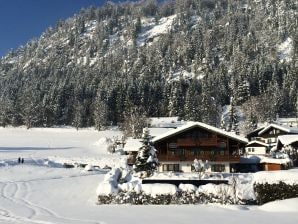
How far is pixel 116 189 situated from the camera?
29.5m

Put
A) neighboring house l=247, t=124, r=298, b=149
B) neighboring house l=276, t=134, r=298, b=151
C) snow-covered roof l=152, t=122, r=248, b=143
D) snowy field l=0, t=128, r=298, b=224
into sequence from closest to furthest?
snowy field l=0, t=128, r=298, b=224 < snow-covered roof l=152, t=122, r=248, b=143 < neighboring house l=276, t=134, r=298, b=151 < neighboring house l=247, t=124, r=298, b=149

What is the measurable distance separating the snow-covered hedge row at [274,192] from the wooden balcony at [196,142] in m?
29.1

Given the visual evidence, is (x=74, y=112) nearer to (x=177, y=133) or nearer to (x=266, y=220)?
(x=177, y=133)

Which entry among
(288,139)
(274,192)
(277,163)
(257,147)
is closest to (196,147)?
(277,163)

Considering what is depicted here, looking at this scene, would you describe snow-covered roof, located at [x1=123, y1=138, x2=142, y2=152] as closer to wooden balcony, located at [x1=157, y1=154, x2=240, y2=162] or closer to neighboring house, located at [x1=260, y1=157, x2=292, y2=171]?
wooden balcony, located at [x1=157, y1=154, x2=240, y2=162]

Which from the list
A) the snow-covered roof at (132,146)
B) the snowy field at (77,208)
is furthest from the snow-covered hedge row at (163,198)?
the snow-covered roof at (132,146)

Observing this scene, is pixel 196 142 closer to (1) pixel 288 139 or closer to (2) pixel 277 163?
(2) pixel 277 163

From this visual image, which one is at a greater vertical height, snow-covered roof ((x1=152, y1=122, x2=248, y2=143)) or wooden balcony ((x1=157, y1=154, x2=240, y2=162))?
snow-covered roof ((x1=152, y1=122, x2=248, y2=143))

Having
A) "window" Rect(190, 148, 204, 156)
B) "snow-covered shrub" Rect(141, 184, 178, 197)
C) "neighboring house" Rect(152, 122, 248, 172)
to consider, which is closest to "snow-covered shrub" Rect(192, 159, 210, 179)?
"neighboring house" Rect(152, 122, 248, 172)

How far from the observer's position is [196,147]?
5903 centimetres

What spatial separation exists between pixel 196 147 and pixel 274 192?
1205 inches

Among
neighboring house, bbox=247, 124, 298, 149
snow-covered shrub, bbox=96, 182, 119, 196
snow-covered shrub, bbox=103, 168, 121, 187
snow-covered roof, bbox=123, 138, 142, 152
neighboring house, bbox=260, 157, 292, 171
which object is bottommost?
snow-covered shrub, bbox=96, 182, 119, 196

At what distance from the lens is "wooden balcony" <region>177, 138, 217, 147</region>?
5822cm

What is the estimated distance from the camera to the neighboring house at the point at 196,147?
5759 cm
